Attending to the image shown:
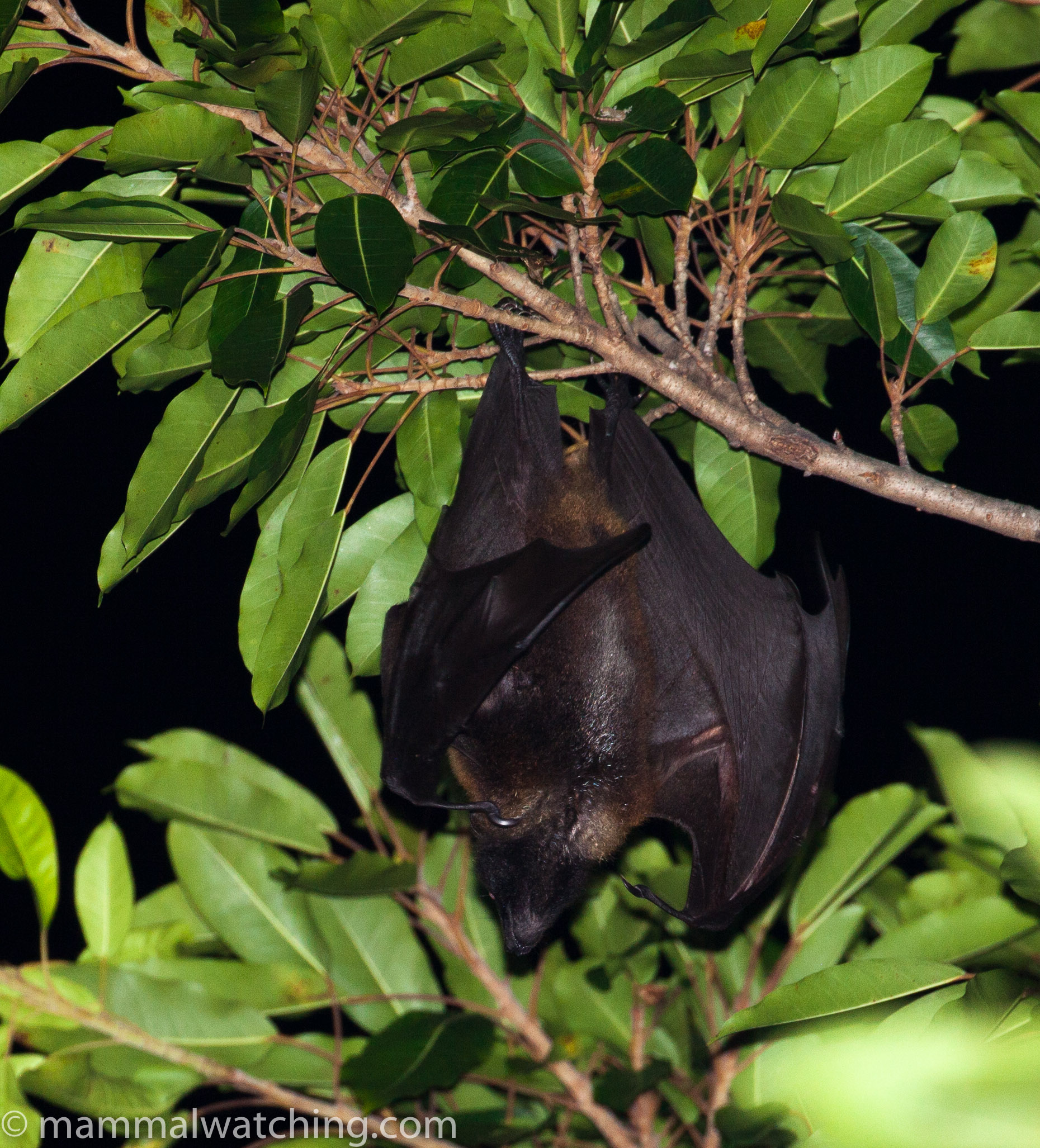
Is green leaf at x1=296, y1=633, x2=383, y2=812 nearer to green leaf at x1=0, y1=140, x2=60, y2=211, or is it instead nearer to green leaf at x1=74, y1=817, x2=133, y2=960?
green leaf at x1=74, y1=817, x2=133, y2=960

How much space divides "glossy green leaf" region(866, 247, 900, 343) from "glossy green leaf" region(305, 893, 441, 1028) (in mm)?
2838

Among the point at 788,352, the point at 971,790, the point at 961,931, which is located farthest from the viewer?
the point at 961,931

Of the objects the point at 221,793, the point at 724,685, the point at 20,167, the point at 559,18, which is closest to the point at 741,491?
the point at 724,685

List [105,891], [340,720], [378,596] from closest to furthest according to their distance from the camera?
[378,596] < [105,891] < [340,720]

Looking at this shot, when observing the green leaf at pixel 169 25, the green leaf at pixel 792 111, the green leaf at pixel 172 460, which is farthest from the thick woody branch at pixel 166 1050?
the green leaf at pixel 792 111

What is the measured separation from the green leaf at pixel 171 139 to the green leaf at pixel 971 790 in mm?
1663

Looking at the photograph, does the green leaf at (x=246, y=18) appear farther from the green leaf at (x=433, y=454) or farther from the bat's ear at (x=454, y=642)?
the bat's ear at (x=454, y=642)

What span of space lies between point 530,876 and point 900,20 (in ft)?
7.59

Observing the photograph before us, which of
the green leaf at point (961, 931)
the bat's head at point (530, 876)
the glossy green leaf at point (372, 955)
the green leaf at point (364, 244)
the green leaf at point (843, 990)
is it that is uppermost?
the green leaf at point (364, 244)

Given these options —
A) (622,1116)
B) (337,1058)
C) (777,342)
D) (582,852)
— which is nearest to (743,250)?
(777,342)

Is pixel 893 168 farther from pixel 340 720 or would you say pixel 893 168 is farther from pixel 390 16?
pixel 340 720

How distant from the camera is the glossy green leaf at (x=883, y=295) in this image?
6.35 feet

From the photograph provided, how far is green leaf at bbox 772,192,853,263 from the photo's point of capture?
1914 mm

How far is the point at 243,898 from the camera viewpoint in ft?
11.8
